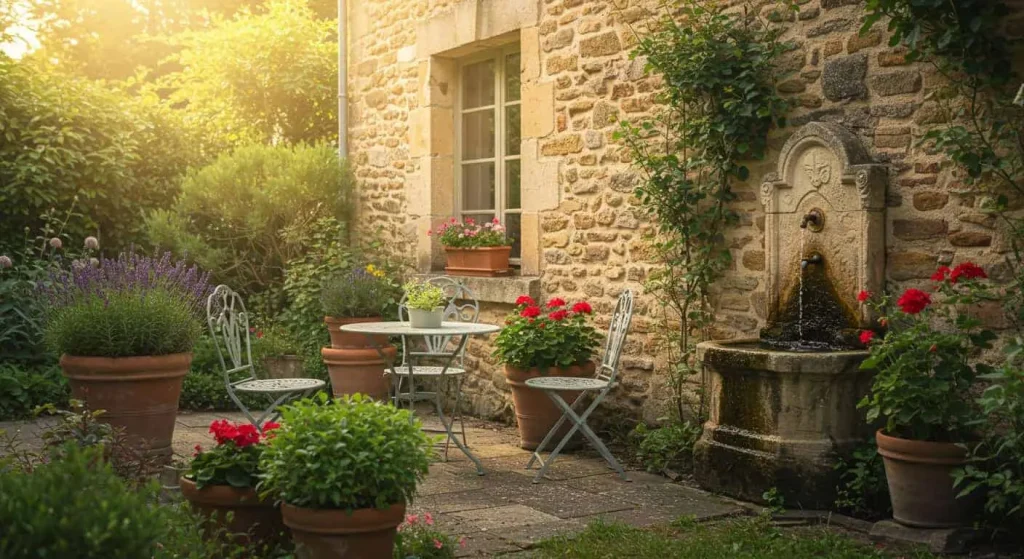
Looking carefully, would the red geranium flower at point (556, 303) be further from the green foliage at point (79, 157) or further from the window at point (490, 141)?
the green foliage at point (79, 157)

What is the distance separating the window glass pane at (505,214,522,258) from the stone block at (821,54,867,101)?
9.13ft

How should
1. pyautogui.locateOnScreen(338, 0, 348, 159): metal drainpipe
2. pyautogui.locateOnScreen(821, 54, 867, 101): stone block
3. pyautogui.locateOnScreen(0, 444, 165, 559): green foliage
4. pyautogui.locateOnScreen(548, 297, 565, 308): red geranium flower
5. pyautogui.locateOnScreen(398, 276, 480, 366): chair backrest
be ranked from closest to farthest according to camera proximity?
pyautogui.locateOnScreen(0, 444, 165, 559): green foliage < pyautogui.locateOnScreen(821, 54, 867, 101): stone block < pyautogui.locateOnScreen(548, 297, 565, 308): red geranium flower < pyautogui.locateOnScreen(398, 276, 480, 366): chair backrest < pyautogui.locateOnScreen(338, 0, 348, 159): metal drainpipe

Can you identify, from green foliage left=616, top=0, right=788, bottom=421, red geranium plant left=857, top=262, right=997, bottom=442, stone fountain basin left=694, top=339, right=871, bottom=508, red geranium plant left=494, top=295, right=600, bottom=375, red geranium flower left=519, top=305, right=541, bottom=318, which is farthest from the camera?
red geranium flower left=519, top=305, right=541, bottom=318

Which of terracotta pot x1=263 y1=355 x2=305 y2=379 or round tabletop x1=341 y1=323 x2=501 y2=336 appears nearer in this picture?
round tabletop x1=341 y1=323 x2=501 y2=336

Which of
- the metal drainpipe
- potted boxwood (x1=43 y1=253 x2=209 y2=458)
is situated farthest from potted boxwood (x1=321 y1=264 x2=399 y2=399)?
potted boxwood (x1=43 y1=253 x2=209 y2=458)

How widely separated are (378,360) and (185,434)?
1.41 meters

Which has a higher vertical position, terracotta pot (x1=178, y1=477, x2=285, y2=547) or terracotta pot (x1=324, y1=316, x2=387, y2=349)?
terracotta pot (x1=324, y1=316, x2=387, y2=349)

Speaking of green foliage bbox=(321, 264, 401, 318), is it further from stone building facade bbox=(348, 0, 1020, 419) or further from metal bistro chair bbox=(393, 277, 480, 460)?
stone building facade bbox=(348, 0, 1020, 419)

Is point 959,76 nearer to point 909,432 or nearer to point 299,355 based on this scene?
point 909,432

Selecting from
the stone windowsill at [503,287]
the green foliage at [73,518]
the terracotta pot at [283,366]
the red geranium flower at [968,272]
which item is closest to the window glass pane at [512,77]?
the stone windowsill at [503,287]

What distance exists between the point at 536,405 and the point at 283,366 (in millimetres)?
2886

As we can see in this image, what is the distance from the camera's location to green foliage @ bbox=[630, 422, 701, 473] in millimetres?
5699

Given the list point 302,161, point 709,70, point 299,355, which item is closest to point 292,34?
point 302,161

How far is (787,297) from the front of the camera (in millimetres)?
5340
